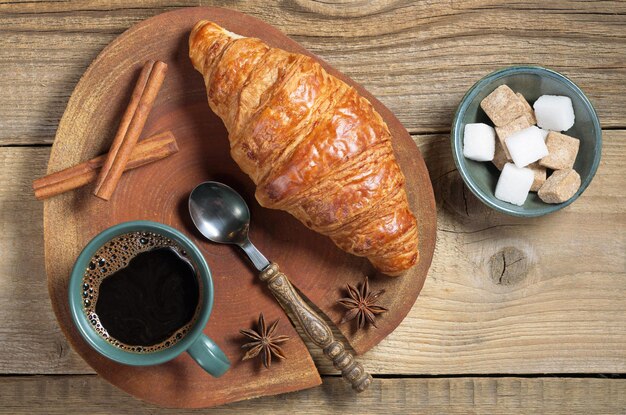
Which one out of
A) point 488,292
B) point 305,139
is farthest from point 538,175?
point 305,139

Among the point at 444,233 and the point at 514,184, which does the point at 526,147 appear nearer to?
the point at 514,184

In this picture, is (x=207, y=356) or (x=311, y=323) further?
(x=311, y=323)

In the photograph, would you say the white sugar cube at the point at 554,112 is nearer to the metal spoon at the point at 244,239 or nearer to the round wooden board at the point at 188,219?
the round wooden board at the point at 188,219

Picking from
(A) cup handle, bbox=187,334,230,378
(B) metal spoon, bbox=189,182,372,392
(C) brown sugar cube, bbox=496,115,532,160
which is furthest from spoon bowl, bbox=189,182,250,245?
(C) brown sugar cube, bbox=496,115,532,160

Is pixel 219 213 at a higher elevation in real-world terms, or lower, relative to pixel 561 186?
lower

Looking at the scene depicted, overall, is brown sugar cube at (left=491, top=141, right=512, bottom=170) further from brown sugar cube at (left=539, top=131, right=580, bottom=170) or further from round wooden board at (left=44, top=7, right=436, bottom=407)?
round wooden board at (left=44, top=7, right=436, bottom=407)

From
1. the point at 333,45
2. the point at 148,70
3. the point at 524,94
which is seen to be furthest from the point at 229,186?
the point at 524,94
